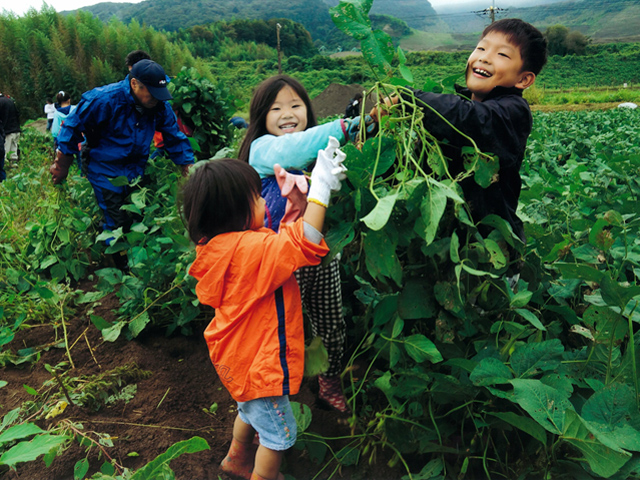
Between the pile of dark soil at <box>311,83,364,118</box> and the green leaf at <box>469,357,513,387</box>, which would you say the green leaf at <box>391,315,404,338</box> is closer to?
the green leaf at <box>469,357,513,387</box>

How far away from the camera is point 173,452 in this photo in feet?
2.99

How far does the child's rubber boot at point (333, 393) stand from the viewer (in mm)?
1739

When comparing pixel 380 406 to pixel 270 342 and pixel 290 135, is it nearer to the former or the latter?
pixel 270 342

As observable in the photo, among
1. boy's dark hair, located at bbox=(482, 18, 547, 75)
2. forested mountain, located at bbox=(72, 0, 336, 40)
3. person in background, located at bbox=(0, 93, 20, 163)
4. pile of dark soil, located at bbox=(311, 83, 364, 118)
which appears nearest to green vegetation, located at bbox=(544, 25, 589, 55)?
pile of dark soil, located at bbox=(311, 83, 364, 118)

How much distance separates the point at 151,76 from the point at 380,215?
8.40ft

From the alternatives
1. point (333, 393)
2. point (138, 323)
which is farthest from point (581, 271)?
point (138, 323)

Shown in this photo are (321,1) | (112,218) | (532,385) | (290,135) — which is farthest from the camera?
(321,1)

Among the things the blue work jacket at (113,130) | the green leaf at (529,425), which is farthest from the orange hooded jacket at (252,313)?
the blue work jacket at (113,130)

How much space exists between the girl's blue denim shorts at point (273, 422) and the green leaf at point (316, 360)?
0.14 metres

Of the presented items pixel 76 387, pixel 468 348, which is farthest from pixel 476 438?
pixel 76 387

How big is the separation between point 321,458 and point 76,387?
122cm

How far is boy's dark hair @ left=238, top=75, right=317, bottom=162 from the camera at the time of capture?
1.65 meters

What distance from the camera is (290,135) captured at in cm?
148

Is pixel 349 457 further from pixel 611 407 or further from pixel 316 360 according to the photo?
pixel 611 407
